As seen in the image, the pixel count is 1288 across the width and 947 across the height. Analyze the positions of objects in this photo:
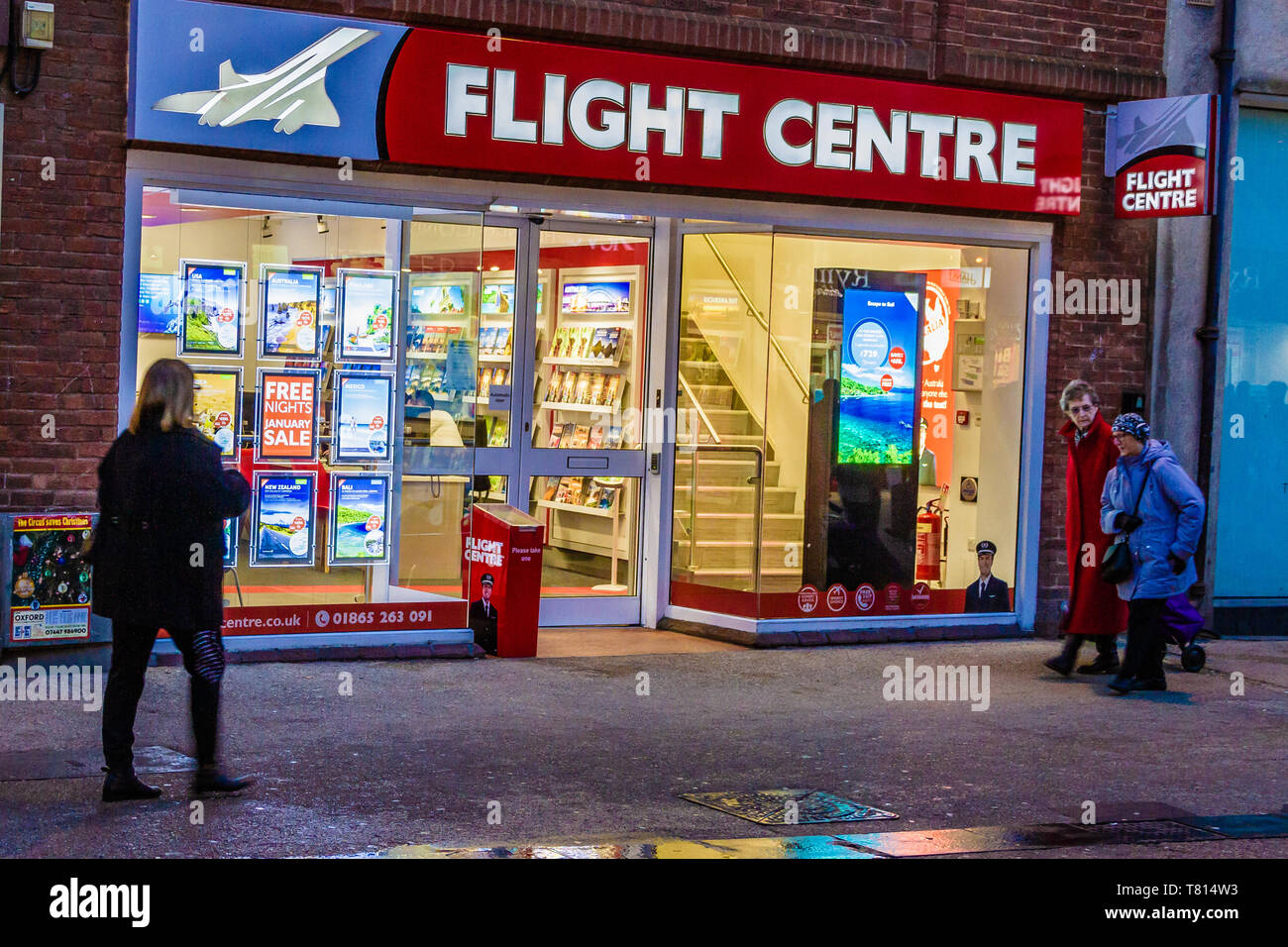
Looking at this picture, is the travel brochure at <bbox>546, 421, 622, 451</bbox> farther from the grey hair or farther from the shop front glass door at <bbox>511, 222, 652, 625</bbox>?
the grey hair

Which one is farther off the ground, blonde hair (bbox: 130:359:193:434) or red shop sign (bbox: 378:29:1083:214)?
red shop sign (bbox: 378:29:1083:214)

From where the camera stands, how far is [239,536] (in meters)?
10.2

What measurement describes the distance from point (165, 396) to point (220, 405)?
136 inches

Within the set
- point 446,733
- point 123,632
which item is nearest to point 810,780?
point 446,733

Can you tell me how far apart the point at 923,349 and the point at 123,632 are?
23.8 ft

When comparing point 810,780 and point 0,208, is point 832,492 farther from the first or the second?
point 0,208

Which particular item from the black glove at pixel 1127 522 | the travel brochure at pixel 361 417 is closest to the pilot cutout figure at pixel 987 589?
the black glove at pixel 1127 522

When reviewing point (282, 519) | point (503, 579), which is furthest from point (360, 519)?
point (503, 579)

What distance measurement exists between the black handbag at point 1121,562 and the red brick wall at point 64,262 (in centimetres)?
628

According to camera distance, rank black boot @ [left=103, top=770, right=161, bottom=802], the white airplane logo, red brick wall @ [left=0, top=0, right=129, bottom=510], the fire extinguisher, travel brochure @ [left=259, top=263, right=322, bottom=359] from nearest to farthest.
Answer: black boot @ [left=103, top=770, right=161, bottom=802] < red brick wall @ [left=0, top=0, right=129, bottom=510] < the white airplane logo < travel brochure @ [left=259, top=263, right=322, bottom=359] < the fire extinguisher

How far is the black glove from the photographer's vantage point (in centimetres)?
1032

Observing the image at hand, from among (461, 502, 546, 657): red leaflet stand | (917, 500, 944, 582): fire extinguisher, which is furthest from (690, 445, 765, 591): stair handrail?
(461, 502, 546, 657): red leaflet stand

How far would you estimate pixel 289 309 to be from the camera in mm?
10336

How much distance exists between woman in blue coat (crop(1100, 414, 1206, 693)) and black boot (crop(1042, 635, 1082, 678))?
0.44m
